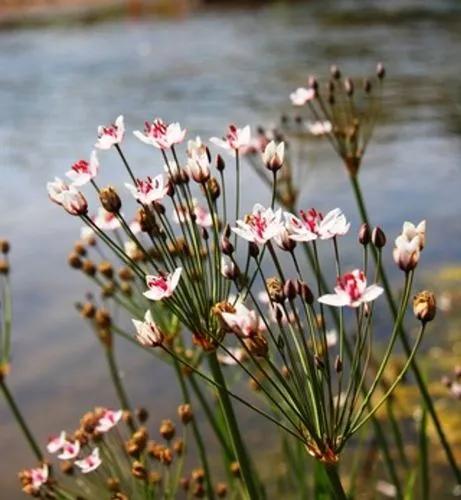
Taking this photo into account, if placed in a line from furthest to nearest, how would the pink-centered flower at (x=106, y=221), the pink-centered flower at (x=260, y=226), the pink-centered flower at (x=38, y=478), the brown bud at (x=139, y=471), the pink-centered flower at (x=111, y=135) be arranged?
the pink-centered flower at (x=106, y=221) → the pink-centered flower at (x=38, y=478) → the brown bud at (x=139, y=471) → the pink-centered flower at (x=111, y=135) → the pink-centered flower at (x=260, y=226)

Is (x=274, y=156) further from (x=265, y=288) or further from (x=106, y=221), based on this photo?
(x=106, y=221)

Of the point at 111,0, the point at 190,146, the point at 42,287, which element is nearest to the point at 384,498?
the point at 190,146

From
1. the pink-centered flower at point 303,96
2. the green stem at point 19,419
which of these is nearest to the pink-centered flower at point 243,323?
the green stem at point 19,419

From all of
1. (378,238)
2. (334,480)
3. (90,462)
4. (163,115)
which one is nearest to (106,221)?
(90,462)

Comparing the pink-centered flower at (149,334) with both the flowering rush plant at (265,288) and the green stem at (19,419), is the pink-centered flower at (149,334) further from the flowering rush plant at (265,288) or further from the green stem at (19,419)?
the green stem at (19,419)

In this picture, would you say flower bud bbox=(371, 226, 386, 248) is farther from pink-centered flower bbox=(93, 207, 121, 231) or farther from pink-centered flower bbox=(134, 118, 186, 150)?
pink-centered flower bbox=(93, 207, 121, 231)
